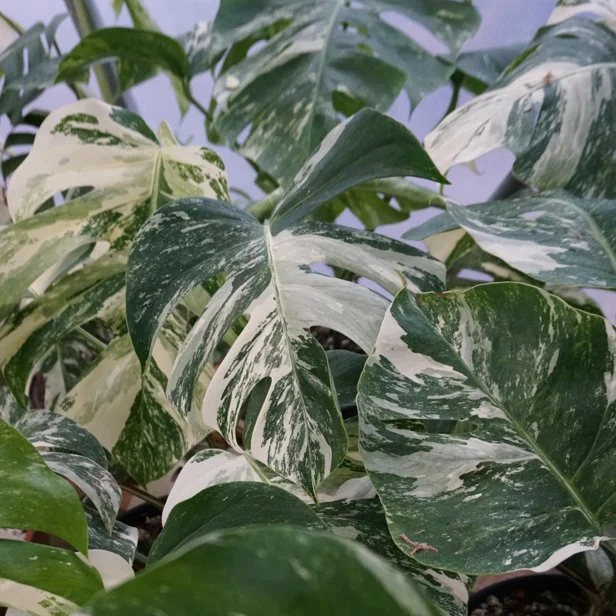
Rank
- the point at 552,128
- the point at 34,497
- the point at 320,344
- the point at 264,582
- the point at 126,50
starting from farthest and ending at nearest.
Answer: the point at 126,50 < the point at 552,128 < the point at 320,344 < the point at 34,497 < the point at 264,582

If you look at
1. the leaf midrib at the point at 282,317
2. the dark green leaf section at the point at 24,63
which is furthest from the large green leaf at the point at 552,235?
the dark green leaf section at the point at 24,63

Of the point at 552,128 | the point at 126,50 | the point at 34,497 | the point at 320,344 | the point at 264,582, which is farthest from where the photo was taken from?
the point at 126,50

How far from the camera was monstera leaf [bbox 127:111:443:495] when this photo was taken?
1.04ft

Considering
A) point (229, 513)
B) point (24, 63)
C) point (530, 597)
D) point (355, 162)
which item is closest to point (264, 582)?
point (229, 513)

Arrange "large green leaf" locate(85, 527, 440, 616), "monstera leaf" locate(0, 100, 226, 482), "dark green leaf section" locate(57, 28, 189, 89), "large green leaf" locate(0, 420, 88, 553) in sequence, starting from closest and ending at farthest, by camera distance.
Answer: "large green leaf" locate(85, 527, 440, 616), "large green leaf" locate(0, 420, 88, 553), "monstera leaf" locate(0, 100, 226, 482), "dark green leaf section" locate(57, 28, 189, 89)

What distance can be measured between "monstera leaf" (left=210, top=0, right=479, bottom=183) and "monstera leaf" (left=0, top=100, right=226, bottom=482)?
0.06 meters

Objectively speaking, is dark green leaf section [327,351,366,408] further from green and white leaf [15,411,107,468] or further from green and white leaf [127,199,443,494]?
green and white leaf [15,411,107,468]

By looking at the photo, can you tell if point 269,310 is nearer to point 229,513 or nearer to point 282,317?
point 282,317

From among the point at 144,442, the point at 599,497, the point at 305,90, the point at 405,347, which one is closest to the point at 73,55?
the point at 305,90

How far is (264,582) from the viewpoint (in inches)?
4.2

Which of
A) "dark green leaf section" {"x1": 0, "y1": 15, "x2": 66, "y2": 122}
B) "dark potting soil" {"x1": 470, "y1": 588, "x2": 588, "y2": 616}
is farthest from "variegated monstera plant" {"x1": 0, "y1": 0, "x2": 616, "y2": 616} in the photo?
"dark green leaf section" {"x1": 0, "y1": 15, "x2": 66, "y2": 122}

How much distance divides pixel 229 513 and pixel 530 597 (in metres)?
0.43

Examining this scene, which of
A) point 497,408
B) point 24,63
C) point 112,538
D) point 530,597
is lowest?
point 530,597

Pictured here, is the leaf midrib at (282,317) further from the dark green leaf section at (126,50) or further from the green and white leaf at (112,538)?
the dark green leaf section at (126,50)
